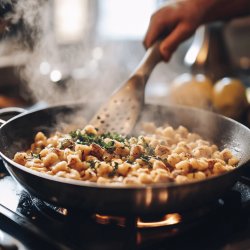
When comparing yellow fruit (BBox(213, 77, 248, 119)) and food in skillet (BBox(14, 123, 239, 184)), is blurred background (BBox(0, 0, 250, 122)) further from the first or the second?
food in skillet (BBox(14, 123, 239, 184))

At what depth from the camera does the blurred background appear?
193 cm

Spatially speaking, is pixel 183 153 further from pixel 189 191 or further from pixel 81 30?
pixel 81 30

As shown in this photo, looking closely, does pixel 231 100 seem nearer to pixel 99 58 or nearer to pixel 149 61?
pixel 149 61

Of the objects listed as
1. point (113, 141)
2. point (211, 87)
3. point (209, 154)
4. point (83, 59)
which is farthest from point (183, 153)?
point (83, 59)

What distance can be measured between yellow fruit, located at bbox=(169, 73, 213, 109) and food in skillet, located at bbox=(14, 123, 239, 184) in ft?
1.37

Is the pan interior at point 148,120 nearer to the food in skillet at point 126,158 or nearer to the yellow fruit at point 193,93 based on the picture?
the food in skillet at point 126,158

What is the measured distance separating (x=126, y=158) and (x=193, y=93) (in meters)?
0.77

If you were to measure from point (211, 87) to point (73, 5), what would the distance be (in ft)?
7.00

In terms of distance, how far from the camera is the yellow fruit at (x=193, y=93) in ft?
6.30

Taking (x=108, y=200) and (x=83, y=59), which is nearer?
(x=108, y=200)

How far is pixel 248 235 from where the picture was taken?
102 cm

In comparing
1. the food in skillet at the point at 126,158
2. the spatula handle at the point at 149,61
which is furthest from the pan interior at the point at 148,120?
the spatula handle at the point at 149,61

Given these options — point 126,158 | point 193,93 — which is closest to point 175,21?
point 193,93

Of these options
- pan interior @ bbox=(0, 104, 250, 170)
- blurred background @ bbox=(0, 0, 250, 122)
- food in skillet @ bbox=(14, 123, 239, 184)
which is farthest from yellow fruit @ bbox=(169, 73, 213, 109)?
food in skillet @ bbox=(14, 123, 239, 184)
